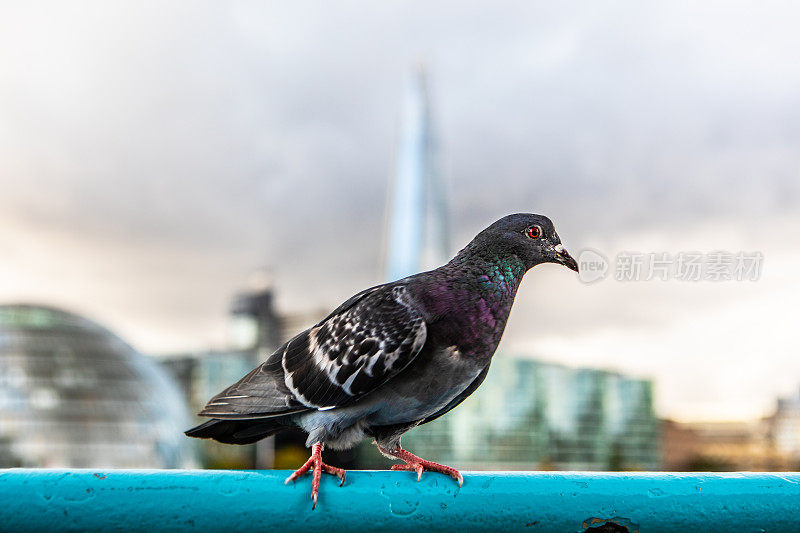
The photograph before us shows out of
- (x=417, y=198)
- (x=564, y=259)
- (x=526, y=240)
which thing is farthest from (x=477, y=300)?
(x=417, y=198)

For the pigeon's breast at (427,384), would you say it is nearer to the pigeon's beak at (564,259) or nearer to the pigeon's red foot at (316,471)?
the pigeon's red foot at (316,471)

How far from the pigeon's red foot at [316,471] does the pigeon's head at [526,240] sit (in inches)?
36.0

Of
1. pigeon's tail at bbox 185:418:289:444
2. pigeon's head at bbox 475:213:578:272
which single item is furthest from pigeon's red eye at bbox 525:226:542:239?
pigeon's tail at bbox 185:418:289:444

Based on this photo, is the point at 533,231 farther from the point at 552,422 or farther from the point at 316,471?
the point at 552,422

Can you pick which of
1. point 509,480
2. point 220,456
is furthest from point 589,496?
point 220,456

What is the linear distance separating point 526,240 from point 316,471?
3.59ft

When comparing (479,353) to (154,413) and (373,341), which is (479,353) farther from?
(154,413)

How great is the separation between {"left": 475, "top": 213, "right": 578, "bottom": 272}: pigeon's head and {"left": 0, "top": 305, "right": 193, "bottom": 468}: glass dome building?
50.9 meters

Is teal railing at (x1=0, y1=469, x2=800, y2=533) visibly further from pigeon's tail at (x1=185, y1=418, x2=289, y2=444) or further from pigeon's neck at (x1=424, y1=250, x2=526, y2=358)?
pigeon's tail at (x1=185, y1=418, x2=289, y2=444)

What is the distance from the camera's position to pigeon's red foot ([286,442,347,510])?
7.28ft

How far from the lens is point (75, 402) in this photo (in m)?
51.9

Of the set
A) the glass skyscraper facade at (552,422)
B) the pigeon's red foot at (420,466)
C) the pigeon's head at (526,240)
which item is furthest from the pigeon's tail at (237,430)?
the glass skyscraper facade at (552,422)

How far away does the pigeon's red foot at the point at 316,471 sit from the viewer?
222 centimetres

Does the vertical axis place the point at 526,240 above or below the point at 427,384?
above
